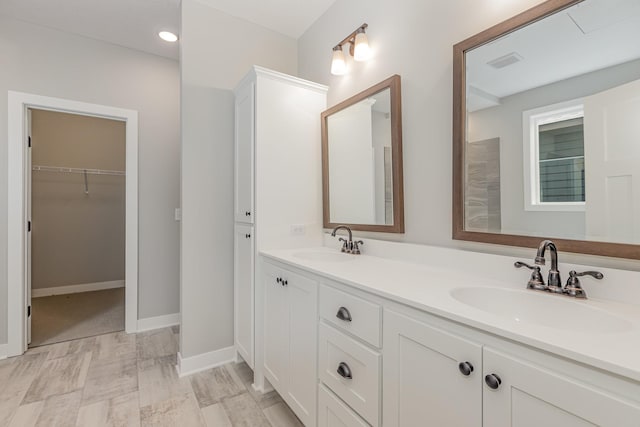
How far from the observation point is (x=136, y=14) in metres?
2.25

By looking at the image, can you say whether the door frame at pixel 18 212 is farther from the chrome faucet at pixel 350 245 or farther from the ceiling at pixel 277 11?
the chrome faucet at pixel 350 245

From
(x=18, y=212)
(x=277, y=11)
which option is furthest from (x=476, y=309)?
(x=18, y=212)

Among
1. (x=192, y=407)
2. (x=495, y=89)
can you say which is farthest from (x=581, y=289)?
(x=192, y=407)

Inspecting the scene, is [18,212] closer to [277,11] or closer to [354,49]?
[277,11]

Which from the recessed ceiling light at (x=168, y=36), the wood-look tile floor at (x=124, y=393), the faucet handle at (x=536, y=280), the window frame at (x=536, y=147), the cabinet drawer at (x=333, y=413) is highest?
the recessed ceiling light at (x=168, y=36)

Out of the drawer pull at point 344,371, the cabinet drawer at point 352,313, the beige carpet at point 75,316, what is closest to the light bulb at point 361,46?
the cabinet drawer at point 352,313

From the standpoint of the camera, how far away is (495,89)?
1222 millimetres

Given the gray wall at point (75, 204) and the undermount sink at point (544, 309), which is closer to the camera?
the undermount sink at point (544, 309)

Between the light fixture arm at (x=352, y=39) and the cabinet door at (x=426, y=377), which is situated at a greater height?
the light fixture arm at (x=352, y=39)

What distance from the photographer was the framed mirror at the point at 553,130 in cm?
90

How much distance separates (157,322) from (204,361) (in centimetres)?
105

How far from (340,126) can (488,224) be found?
45.3 inches

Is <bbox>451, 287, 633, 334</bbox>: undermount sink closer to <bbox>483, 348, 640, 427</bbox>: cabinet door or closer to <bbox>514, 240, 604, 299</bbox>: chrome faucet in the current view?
<bbox>514, 240, 604, 299</bbox>: chrome faucet

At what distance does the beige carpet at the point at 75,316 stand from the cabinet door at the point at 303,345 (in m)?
2.19
